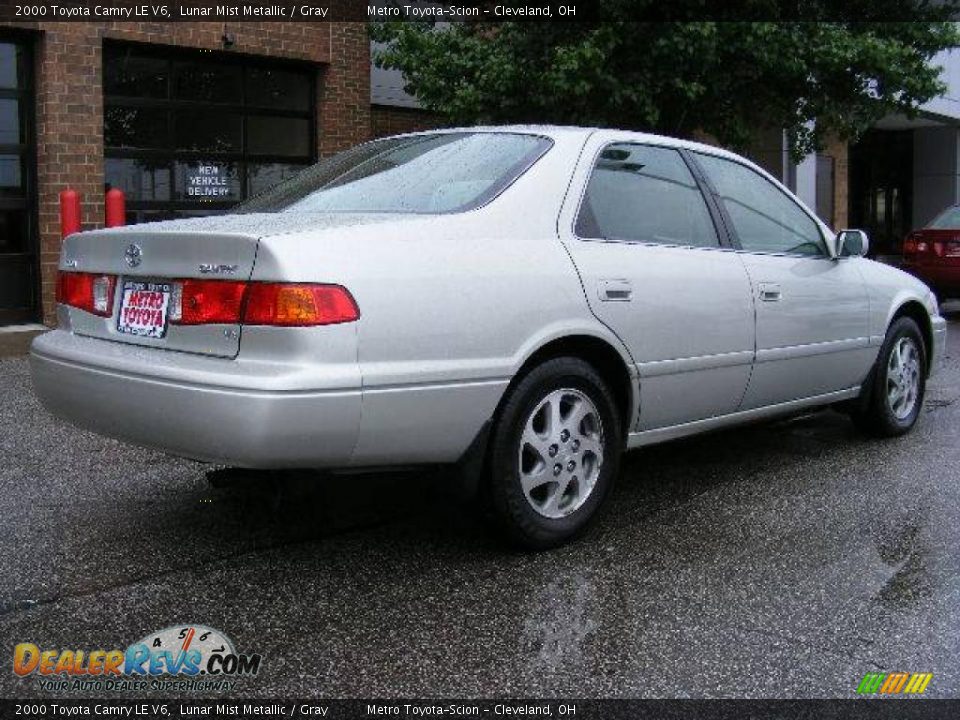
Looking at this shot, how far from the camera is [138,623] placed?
3.27 meters

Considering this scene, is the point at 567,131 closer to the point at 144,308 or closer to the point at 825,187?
the point at 144,308

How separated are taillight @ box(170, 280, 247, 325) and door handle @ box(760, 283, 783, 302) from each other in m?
2.45

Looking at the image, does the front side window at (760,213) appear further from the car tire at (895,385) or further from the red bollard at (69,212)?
the red bollard at (69,212)

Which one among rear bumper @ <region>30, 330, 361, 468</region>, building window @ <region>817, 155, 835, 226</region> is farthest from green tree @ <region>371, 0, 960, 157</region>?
building window @ <region>817, 155, 835, 226</region>

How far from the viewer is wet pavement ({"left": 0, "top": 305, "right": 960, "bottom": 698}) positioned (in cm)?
300

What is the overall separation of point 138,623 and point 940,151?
2613 centimetres

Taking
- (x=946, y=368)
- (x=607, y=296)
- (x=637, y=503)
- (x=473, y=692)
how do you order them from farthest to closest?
1. (x=946, y=368)
2. (x=637, y=503)
3. (x=607, y=296)
4. (x=473, y=692)

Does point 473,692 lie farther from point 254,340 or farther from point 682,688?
point 254,340

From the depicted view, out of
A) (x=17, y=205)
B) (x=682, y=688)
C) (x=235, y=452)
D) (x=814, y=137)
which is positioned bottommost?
(x=682, y=688)

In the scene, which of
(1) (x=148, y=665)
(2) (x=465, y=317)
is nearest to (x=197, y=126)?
(2) (x=465, y=317)

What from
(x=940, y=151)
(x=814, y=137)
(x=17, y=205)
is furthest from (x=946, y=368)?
(x=940, y=151)

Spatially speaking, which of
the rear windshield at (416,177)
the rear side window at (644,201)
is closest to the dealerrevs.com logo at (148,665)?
the rear windshield at (416,177)

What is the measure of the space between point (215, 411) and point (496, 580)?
1095 millimetres

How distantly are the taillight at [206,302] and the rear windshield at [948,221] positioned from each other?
1167 cm
